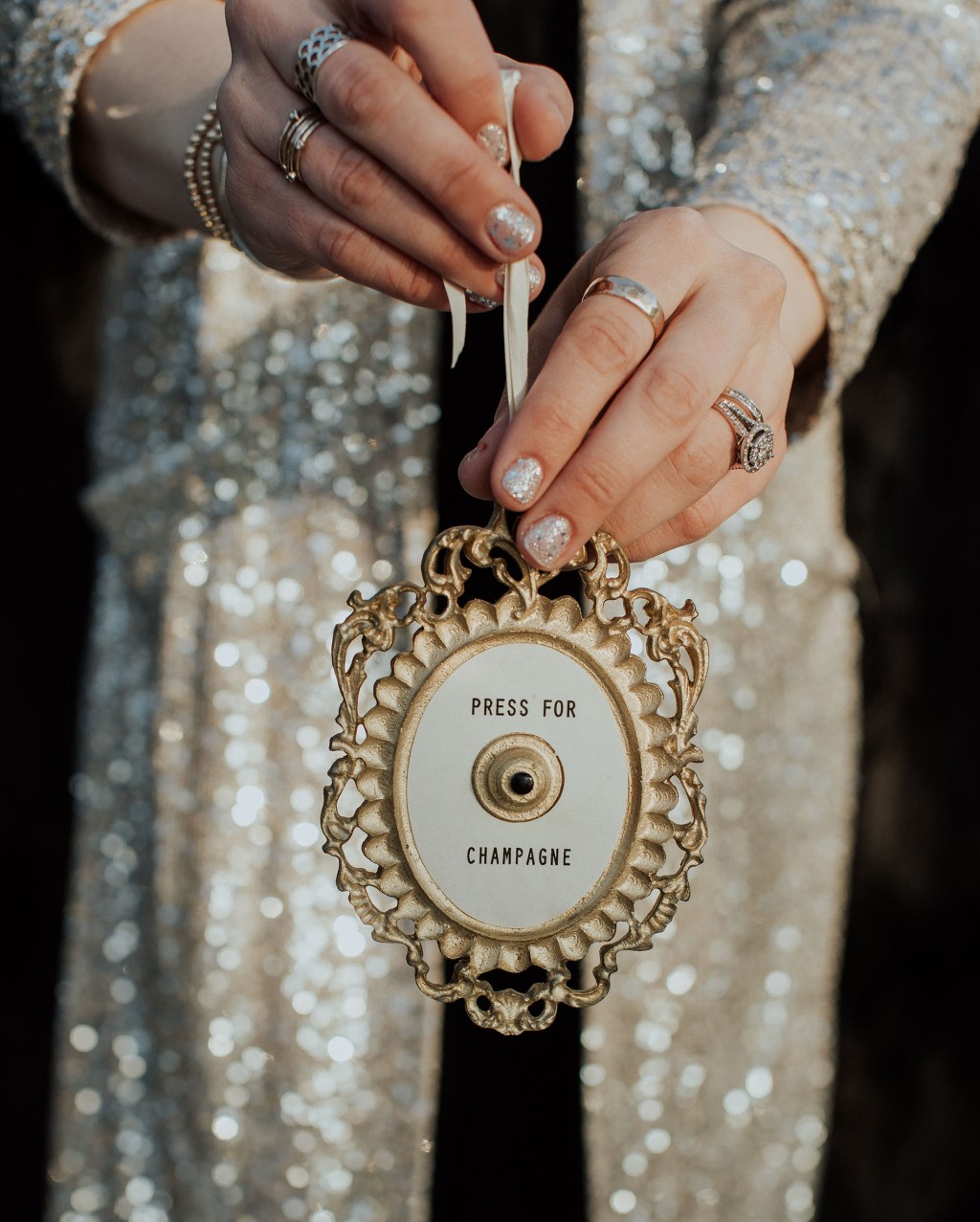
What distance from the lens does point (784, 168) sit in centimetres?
67

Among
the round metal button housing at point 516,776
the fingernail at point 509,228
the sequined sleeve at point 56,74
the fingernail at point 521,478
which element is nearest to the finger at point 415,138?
the fingernail at point 509,228

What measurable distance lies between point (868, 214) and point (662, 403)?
365 mm

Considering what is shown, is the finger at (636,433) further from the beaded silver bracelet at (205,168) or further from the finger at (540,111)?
the beaded silver bracelet at (205,168)

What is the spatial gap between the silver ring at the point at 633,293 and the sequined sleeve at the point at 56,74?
458 mm

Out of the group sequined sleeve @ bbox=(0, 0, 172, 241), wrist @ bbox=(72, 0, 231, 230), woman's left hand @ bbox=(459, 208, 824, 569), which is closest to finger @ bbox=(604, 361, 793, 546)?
woman's left hand @ bbox=(459, 208, 824, 569)

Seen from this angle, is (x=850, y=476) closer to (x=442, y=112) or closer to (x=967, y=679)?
(x=967, y=679)

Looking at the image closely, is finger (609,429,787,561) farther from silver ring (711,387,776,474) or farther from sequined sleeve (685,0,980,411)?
sequined sleeve (685,0,980,411)

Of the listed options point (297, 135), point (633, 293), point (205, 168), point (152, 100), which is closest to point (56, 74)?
point (152, 100)

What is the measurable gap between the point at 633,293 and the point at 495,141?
0.30 ft

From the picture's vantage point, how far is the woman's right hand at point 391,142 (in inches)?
15.9

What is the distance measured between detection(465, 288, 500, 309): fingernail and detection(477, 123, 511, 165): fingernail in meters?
0.06

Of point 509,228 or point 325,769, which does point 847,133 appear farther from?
point 325,769

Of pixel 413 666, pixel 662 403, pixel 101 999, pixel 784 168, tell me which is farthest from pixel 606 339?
pixel 101 999

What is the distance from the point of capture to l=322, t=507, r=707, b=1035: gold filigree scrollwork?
1.64ft
